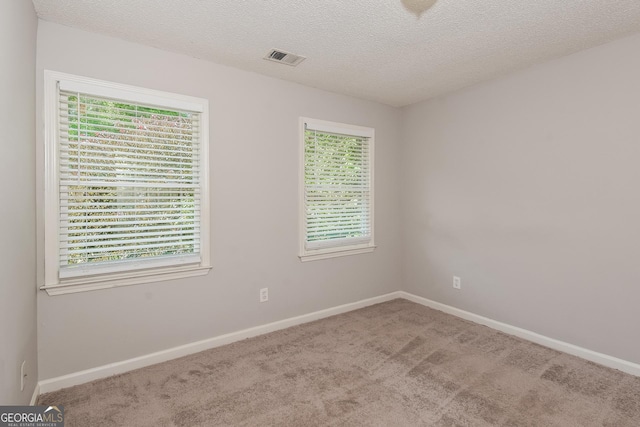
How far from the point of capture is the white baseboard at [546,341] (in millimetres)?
2391

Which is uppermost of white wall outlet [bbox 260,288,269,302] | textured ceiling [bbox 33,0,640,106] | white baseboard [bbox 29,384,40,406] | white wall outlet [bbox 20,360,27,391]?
textured ceiling [bbox 33,0,640,106]

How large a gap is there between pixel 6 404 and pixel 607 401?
10.9 ft

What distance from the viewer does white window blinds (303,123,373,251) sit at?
3385 mm

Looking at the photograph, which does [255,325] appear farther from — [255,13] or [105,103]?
[255,13]

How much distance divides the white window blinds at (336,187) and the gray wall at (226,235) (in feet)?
0.53

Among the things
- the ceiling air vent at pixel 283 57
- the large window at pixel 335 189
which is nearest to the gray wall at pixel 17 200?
the ceiling air vent at pixel 283 57

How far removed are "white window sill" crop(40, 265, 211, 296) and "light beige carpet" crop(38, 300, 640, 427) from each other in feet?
2.17

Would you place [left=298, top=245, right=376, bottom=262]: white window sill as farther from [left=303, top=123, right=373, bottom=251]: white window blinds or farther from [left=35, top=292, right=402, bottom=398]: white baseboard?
[left=35, top=292, right=402, bottom=398]: white baseboard

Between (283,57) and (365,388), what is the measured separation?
260 cm

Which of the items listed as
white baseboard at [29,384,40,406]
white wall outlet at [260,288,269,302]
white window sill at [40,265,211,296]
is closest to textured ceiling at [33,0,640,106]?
white window sill at [40,265,211,296]

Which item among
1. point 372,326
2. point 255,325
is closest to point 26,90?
point 255,325

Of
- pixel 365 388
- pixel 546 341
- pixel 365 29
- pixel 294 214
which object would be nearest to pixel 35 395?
pixel 365 388

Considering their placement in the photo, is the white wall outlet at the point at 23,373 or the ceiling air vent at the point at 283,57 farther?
the ceiling air vent at the point at 283,57

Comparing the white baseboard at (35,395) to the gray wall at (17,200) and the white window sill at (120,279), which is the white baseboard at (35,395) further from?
the white window sill at (120,279)
